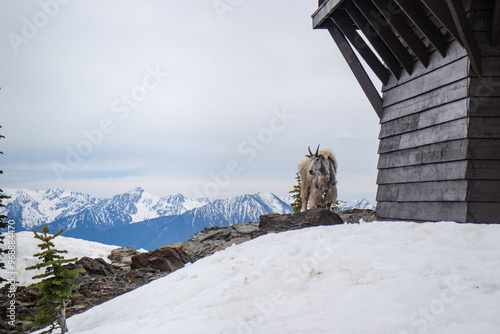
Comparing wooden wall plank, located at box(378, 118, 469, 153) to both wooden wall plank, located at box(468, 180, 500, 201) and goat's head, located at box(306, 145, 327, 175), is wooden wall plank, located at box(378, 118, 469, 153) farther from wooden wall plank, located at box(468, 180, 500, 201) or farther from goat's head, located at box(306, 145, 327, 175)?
goat's head, located at box(306, 145, 327, 175)

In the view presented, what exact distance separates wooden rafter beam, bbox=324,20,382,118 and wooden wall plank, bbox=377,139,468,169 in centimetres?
129

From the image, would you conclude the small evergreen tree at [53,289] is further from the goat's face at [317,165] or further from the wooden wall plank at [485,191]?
the goat's face at [317,165]

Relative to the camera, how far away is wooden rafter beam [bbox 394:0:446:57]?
6141 mm

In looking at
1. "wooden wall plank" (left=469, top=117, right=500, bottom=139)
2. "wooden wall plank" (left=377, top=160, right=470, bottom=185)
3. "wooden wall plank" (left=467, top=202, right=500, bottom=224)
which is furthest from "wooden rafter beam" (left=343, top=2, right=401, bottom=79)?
"wooden wall plank" (left=467, top=202, right=500, bottom=224)

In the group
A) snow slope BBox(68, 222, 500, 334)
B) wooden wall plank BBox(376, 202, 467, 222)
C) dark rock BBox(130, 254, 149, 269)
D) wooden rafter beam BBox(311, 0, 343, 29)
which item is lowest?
dark rock BBox(130, 254, 149, 269)

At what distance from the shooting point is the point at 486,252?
3.65 m

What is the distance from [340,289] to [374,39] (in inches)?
256

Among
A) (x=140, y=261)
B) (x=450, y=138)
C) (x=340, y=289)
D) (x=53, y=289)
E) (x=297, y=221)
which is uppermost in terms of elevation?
(x=450, y=138)

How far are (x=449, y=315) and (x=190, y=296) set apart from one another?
3.70 meters

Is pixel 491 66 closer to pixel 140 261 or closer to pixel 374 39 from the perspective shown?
pixel 374 39

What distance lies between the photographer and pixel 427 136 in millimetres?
6496

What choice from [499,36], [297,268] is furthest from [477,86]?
[297,268]

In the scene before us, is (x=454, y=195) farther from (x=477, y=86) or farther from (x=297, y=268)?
(x=297, y=268)

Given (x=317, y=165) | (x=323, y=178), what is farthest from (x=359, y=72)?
(x=323, y=178)
